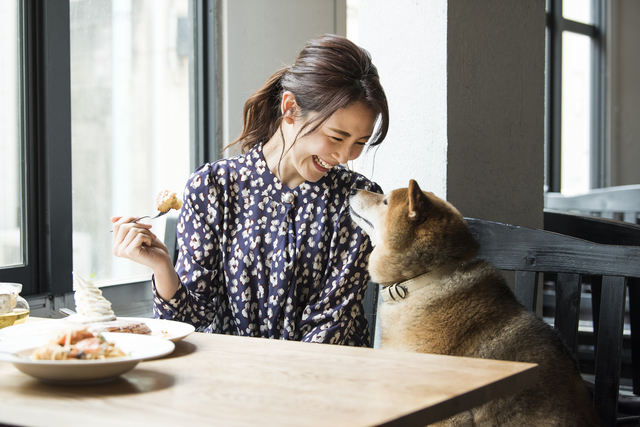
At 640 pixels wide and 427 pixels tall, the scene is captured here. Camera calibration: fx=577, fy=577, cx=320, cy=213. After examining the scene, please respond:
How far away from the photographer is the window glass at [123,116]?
241cm

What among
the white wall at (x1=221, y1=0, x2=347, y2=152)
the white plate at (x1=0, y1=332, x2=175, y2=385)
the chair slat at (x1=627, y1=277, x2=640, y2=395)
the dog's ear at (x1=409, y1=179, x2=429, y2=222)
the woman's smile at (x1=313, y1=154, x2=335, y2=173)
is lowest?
the chair slat at (x1=627, y1=277, x2=640, y2=395)

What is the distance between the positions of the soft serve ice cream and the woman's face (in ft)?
2.30

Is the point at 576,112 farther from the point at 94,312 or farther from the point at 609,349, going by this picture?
the point at 94,312

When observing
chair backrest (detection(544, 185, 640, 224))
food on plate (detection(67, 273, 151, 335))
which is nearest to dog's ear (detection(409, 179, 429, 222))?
food on plate (detection(67, 273, 151, 335))

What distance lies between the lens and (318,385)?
761 millimetres

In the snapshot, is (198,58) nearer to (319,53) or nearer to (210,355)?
(319,53)

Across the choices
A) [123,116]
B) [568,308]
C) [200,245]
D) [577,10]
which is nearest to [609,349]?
[568,308]

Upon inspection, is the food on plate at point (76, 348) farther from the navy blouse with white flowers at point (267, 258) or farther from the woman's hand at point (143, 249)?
the navy blouse with white flowers at point (267, 258)

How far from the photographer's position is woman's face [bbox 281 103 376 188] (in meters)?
1.54

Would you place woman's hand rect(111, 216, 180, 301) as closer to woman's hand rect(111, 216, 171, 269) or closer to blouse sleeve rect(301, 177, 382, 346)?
woman's hand rect(111, 216, 171, 269)

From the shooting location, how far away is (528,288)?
1.49 meters

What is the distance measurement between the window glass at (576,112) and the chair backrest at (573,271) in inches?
184

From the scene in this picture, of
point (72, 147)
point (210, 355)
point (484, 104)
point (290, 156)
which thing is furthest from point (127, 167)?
point (210, 355)

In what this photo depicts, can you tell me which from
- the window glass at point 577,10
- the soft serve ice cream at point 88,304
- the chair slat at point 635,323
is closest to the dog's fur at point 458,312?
the chair slat at point 635,323
